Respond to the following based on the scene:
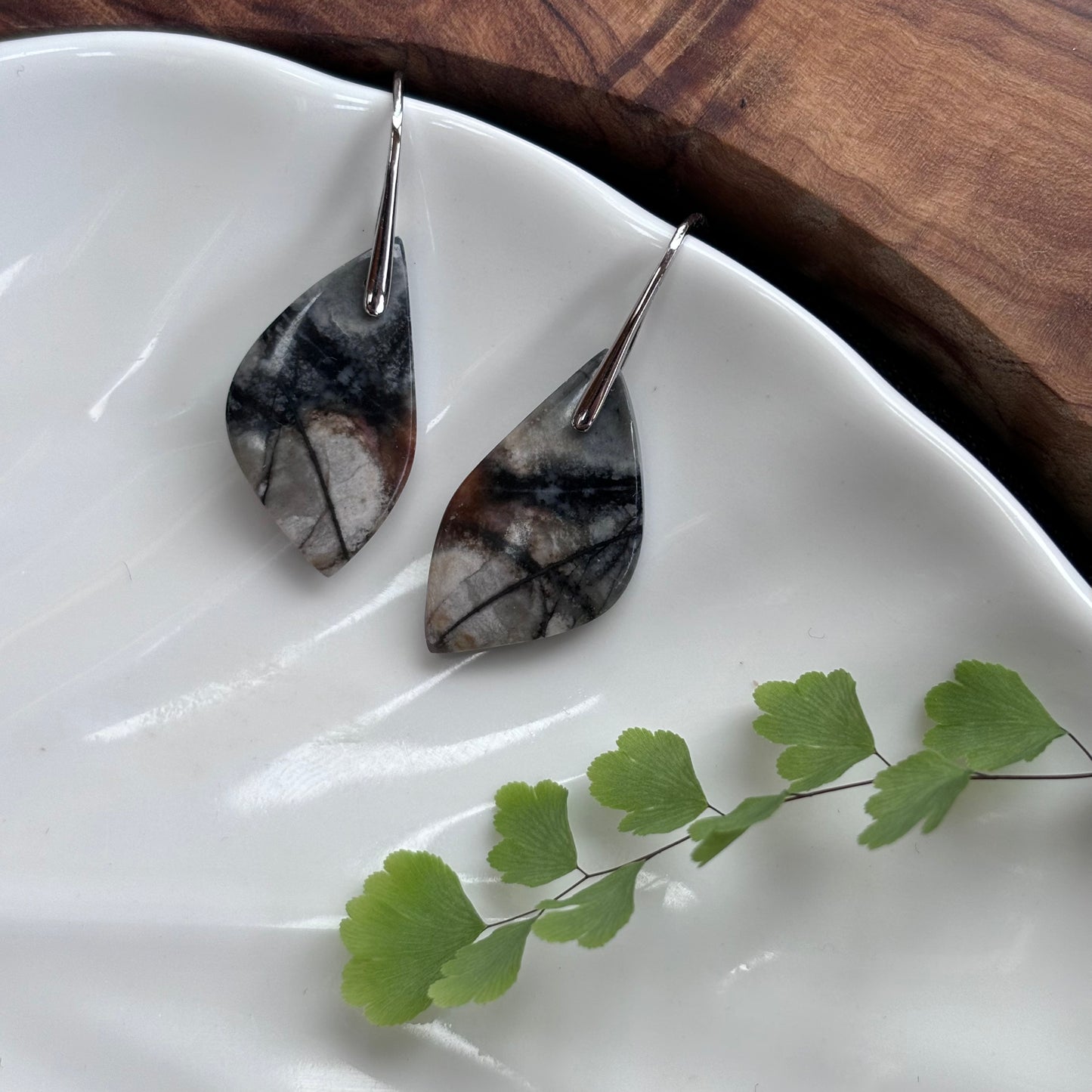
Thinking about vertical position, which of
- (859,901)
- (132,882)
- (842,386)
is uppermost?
(842,386)

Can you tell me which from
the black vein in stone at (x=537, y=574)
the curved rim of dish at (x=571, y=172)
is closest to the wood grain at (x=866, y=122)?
the curved rim of dish at (x=571, y=172)

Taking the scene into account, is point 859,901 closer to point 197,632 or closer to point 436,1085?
point 436,1085

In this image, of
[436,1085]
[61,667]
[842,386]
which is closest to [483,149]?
[842,386]

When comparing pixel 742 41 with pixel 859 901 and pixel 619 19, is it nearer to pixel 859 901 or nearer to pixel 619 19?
pixel 619 19

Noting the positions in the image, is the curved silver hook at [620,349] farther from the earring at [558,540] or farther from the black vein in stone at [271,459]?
the black vein in stone at [271,459]

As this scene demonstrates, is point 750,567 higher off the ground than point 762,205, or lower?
lower

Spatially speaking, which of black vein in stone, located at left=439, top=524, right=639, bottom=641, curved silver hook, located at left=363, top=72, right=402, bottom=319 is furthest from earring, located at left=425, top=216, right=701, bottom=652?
curved silver hook, located at left=363, top=72, right=402, bottom=319
